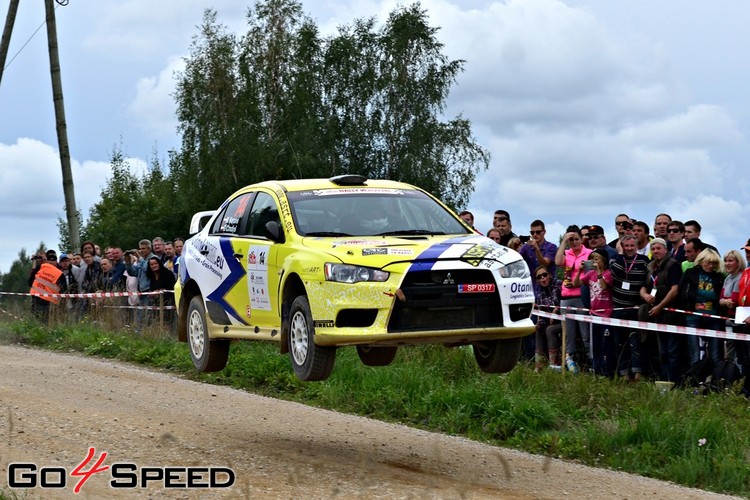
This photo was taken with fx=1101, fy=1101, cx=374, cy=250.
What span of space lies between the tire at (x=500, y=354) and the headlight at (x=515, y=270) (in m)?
0.62

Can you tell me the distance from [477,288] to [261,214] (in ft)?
8.38

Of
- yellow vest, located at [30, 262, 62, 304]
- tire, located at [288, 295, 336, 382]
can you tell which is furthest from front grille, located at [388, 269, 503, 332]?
yellow vest, located at [30, 262, 62, 304]

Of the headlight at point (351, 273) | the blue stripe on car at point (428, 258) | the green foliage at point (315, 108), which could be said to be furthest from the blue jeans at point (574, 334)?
the green foliage at point (315, 108)

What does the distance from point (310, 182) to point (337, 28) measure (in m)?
47.3

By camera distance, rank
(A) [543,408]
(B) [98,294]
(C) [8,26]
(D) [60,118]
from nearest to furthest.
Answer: (A) [543,408], (B) [98,294], (D) [60,118], (C) [8,26]

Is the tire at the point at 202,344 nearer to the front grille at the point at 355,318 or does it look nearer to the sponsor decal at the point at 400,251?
the front grille at the point at 355,318

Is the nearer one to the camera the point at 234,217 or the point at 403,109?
the point at 234,217

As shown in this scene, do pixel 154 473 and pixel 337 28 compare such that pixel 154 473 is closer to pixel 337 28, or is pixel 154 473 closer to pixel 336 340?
pixel 336 340

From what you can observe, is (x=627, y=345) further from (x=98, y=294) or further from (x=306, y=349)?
(x=98, y=294)

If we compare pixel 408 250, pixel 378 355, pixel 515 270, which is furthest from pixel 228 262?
pixel 515 270

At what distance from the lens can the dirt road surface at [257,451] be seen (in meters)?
9.63

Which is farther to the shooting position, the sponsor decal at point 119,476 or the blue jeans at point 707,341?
the blue jeans at point 707,341

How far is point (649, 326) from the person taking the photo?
13789 mm

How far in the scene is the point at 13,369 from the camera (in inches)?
692
